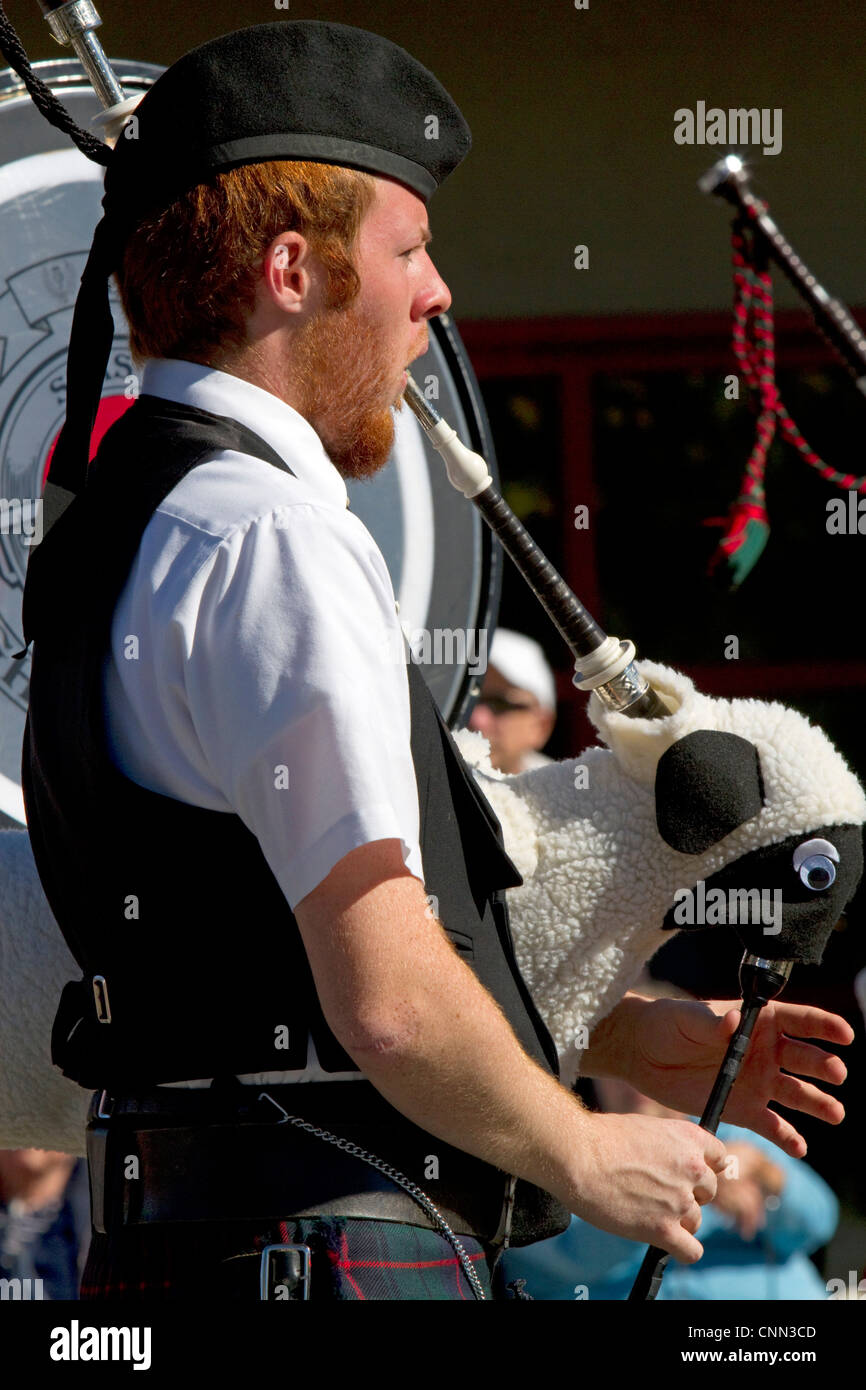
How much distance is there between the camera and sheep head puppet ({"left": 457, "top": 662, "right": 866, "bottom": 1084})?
1.47m

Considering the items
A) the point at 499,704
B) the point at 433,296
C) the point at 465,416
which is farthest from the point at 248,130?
the point at 499,704

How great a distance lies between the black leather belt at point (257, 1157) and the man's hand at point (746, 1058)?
1.56 ft

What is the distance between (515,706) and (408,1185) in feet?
6.84

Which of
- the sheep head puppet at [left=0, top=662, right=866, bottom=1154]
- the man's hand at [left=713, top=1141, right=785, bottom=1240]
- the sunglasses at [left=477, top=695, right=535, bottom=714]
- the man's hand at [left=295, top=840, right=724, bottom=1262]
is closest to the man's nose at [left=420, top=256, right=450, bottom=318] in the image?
the sheep head puppet at [left=0, top=662, right=866, bottom=1154]

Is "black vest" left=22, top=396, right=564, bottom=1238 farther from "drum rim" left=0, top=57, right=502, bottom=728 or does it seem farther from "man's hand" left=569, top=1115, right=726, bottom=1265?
"drum rim" left=0, top=57, right=502, bottom=728

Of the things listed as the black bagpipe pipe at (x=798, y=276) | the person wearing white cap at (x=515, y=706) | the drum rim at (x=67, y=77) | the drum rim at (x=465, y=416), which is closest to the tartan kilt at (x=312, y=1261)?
the drum rim at (x=465, y=416)

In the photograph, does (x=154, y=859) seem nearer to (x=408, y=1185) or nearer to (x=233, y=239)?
(x=408, y=1185)

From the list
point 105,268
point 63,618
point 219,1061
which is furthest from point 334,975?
point 105,268

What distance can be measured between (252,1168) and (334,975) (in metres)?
0.24

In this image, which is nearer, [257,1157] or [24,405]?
[257,1157]

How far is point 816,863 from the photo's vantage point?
1457mm

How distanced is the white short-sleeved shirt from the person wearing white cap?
1.97 metres
